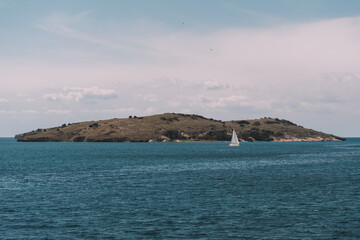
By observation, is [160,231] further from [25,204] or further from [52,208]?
[25,204]

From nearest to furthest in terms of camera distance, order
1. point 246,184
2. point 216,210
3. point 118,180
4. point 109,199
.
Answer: point 216,210 < point 109,199 < point 246,184 < point 118,180

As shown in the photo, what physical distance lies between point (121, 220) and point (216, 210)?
1180cm

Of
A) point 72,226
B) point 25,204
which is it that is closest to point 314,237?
point 72,226

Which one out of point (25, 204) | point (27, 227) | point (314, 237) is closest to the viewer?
point (314, 237)

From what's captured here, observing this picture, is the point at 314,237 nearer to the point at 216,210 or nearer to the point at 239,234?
the point at 239,234

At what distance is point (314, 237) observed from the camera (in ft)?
109

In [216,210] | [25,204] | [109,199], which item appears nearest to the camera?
[216,210]

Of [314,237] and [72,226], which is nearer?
[314,237]

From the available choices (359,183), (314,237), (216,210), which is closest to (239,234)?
(314,237)

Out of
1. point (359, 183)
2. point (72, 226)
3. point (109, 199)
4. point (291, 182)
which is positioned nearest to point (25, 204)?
point (109, 199)

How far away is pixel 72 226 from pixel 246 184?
125 feet

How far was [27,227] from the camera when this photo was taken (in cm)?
3738

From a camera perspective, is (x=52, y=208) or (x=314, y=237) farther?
(x=52, y=208)

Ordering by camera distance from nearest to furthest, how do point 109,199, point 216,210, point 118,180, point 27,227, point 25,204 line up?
point 27,227 → point 216,210 → point 25,204 → point 109,199 → point 118,180
